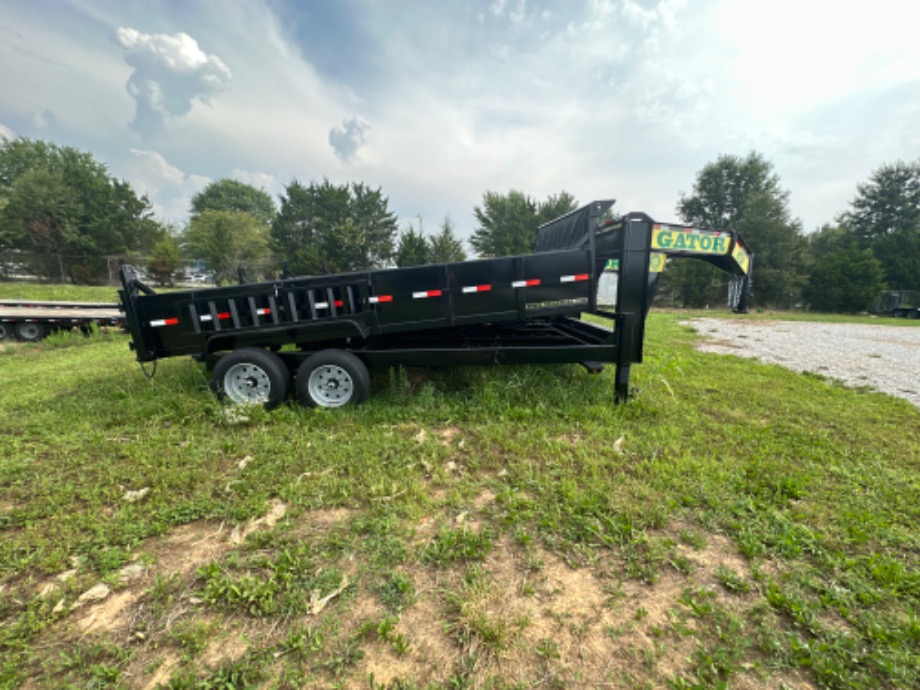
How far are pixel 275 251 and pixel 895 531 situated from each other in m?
45.4

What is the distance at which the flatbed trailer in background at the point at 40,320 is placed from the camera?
32.3ft

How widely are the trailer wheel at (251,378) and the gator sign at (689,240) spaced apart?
462 centimetres

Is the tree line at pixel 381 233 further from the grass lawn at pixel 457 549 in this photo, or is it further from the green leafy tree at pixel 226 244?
the grass lawn at pixel 457 549

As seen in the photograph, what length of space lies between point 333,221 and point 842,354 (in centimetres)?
4012

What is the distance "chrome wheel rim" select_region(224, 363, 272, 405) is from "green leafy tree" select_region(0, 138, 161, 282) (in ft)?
107

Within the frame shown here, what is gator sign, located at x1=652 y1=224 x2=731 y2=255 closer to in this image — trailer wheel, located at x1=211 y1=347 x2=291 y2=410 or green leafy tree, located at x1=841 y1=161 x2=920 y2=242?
trailer wheel, located at x1=211 y1=347 x2=291 y2=410

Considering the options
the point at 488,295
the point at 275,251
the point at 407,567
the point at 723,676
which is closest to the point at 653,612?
the point at 723,676

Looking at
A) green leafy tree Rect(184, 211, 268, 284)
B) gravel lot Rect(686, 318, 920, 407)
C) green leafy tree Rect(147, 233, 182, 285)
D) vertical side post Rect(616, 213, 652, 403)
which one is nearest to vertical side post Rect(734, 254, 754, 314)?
vertical side post Rect(616, 213, 652, 403)

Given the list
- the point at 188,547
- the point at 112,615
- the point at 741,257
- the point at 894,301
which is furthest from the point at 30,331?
the point at 894,301

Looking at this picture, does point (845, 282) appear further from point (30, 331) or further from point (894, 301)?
point (30, 331)

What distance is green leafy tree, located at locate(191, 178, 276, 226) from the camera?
62.5 m

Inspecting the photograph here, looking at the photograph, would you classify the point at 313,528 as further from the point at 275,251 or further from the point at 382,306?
the point at 275,251

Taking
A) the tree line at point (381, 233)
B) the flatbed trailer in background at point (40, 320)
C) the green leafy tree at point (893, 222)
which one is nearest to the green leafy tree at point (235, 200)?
the tree line at point (381, 233)

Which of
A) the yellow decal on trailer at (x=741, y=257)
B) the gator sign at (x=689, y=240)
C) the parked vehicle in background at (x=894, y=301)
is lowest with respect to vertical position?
the parked vehicle in background at (x=894, y=301)
